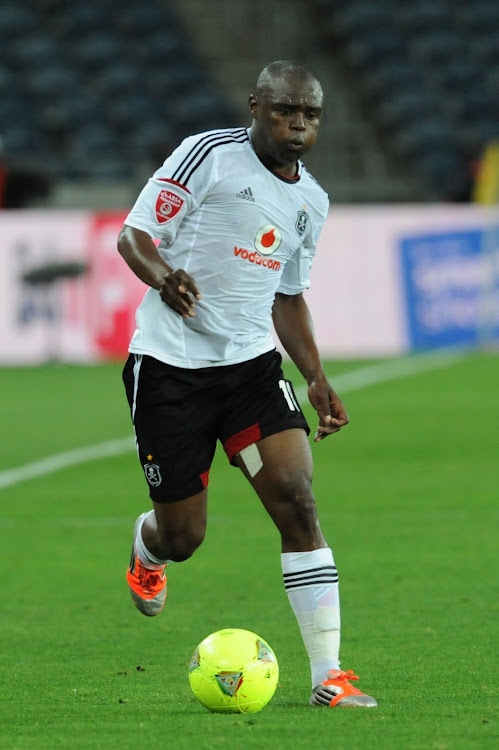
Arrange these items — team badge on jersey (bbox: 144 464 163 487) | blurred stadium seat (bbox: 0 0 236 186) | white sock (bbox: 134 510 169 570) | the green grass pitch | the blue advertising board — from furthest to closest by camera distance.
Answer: blurred stadium seat (bbox: 0 0 236 186), the blue advertising board, white sock (bbox: 134 510 169 570), team badge on jersey (bbox: 144 464 163 487), the green grass pitch

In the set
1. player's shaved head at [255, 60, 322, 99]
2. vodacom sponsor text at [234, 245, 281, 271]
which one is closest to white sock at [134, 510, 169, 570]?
vodacom sponsor text at [234, 245, 281, 271]

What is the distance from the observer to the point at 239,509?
10.1m

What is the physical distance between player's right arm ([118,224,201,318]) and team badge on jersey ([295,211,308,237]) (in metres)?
0.49

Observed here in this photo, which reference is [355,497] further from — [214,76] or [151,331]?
[214,76]

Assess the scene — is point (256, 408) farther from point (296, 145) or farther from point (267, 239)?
point (296, 145)

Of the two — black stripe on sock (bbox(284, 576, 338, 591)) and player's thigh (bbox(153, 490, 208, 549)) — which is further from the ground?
player's thigh (bbox(153, 490, 208, 549))

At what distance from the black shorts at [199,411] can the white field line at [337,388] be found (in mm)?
5762

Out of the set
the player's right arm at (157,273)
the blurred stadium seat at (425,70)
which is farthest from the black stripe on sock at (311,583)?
the blurred stadium seat at (425,70)

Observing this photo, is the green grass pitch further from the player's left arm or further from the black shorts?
the player's left arm

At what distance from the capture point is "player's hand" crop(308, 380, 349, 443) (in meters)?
5.62

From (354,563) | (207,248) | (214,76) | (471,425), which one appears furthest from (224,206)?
(214,76)

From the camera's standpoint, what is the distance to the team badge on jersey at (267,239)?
5359 millimetres

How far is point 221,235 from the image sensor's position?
5.35m

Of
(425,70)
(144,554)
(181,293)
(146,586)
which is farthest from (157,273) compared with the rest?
(425,70)
